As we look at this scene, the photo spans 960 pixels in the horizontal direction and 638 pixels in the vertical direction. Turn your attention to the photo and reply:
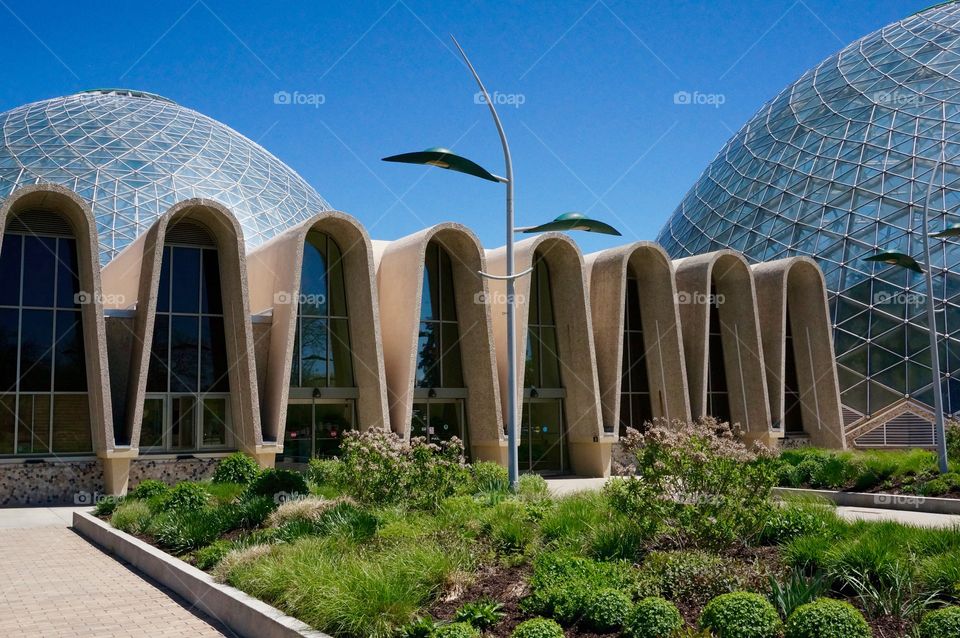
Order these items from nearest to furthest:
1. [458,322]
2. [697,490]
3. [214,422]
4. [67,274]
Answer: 1. [697,490]
2. [67,274]
3. [214,422]
4. [458,322]

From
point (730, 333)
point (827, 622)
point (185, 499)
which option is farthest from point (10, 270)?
point (730, 333)

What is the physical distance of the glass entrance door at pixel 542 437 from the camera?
3128 centimetres

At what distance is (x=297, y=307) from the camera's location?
26.7 meters

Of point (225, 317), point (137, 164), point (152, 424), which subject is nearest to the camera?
point (152, 424)

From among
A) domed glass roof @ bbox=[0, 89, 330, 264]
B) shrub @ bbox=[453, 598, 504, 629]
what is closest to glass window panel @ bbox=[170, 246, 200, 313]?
domed glass roof @ bbox=[0, 89, 330, 264]

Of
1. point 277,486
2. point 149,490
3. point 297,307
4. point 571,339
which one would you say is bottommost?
point 149,490

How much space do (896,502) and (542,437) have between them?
513 inches

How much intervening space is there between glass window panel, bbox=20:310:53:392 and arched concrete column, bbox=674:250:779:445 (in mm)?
22305

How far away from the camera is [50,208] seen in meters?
25.1

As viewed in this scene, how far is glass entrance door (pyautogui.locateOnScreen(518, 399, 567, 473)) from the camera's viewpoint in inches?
1232

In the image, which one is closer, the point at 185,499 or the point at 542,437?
the point at 185,499

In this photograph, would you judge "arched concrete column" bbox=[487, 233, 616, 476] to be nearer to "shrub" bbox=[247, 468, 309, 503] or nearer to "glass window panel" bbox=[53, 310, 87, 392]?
"shrub" bbox=[247, 468, 309, 503]

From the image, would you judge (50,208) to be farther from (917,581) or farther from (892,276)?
(892,276)

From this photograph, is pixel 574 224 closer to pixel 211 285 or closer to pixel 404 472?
pixel 404 472
